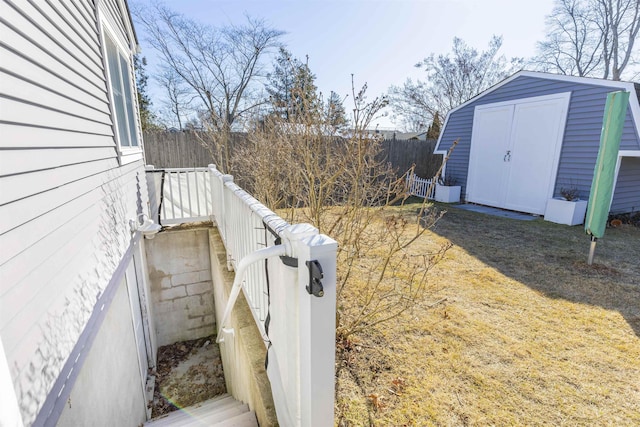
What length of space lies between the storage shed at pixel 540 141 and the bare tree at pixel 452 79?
12710mm

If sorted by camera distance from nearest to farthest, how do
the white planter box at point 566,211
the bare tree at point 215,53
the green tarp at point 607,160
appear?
the green tarp at point 607,160 → the white planter box at point 566,211 → the bare tree at point 215,53

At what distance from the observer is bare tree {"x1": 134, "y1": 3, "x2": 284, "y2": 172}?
15367 mm

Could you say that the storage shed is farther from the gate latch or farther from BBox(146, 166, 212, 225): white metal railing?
the gate latch

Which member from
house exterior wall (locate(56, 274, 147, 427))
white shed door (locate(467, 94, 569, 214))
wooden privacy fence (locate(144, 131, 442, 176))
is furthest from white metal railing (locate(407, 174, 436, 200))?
house exterior wall (locate(56, 274, 147, 427))

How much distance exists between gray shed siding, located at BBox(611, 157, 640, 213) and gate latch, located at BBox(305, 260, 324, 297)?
9.38 m

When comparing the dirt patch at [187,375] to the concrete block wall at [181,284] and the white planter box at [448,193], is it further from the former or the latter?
the white planter box at [448,193]

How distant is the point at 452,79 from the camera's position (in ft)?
67.0

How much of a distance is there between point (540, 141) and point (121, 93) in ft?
29.4

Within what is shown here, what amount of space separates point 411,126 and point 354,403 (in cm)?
2553

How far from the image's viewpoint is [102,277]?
2.45m

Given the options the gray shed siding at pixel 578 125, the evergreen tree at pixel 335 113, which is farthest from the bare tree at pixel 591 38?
the evergreen tree at pixel 335 113

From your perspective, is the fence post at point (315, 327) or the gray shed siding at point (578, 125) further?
the gray shed siding at point (578, 125)

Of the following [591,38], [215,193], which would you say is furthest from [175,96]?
[591,38]

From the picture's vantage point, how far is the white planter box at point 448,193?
9.42m
